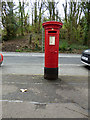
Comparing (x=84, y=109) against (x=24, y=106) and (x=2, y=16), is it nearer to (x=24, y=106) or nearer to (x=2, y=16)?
(x=24, y=106)

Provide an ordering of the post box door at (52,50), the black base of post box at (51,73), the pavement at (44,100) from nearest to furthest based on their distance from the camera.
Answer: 1. the pavement at (44,100)
2. the post box door at (52,50)
3. the black base of post box at (51,73)

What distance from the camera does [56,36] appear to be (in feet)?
12.1

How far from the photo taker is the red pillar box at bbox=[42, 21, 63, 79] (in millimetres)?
3600

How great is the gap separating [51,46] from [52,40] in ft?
0.65

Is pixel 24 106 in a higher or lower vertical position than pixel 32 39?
lower

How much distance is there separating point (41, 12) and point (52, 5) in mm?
2188

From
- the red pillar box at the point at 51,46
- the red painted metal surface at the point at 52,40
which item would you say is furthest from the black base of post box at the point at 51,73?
the red painted metal surface at the point at 52,40

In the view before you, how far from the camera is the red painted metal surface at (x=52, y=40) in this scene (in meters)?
3.58

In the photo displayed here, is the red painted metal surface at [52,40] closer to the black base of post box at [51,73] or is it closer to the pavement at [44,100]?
the black base of post box at [51,73]

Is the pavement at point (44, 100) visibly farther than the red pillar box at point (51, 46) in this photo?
No

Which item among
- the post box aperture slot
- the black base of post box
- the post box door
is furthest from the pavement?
the post box aperture slot

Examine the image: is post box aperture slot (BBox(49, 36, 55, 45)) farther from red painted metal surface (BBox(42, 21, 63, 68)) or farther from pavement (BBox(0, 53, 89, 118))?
pavement (BBox(0, 53, 89, 118))

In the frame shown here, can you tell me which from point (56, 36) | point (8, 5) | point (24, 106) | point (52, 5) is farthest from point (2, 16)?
point (24, 106)

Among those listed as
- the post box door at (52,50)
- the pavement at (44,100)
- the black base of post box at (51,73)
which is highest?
the post box door at (52,50)
